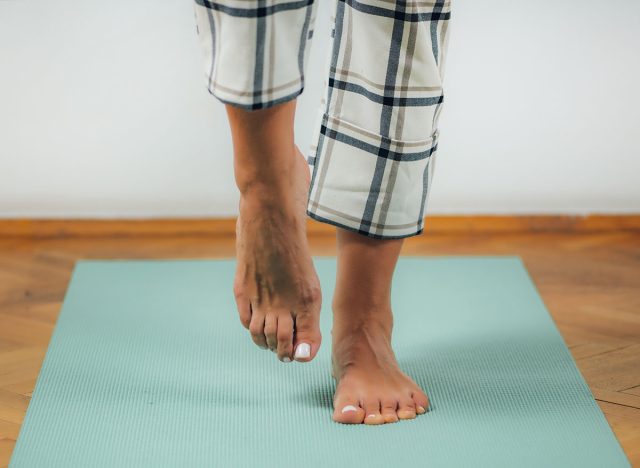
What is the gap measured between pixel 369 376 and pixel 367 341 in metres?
0.04

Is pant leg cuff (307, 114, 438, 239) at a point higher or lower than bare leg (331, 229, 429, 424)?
higher

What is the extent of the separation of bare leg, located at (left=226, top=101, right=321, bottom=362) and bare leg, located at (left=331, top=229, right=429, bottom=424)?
5 centimetres

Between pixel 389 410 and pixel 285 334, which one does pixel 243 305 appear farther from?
pixel 389 410

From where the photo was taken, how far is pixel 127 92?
170cm

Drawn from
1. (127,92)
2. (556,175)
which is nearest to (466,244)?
(556,175)

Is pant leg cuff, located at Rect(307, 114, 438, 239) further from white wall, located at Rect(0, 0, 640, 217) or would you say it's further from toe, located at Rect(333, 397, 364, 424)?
white wall, located at Rect(0, 0, 640, 217)

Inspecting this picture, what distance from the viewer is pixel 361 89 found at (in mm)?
1061

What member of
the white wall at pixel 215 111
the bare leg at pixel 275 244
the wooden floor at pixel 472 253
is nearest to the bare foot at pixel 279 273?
the bare leg at pixel 275 244

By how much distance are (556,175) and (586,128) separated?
0.34 ft

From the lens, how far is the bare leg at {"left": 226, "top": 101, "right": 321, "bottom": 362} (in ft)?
3.41

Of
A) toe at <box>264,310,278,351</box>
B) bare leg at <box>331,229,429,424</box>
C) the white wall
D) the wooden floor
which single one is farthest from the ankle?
the white wall

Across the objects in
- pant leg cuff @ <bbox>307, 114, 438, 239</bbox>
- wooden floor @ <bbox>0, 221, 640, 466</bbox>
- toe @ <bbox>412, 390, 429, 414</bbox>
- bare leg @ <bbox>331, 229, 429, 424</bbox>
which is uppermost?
pant leg cuff @ <bbox>307, 114, 438, 239</bbox>

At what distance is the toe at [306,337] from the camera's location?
3.60 feet

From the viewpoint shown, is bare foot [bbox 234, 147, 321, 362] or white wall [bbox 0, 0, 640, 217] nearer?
bare foot [bbox 234, 147, 321, 362]
